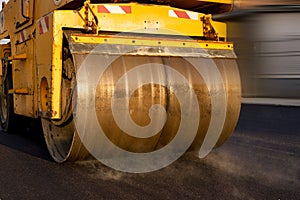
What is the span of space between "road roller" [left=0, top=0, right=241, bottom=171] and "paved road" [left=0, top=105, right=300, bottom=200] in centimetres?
24

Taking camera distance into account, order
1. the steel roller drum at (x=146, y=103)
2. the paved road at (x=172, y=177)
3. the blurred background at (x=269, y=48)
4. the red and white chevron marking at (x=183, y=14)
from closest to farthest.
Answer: the paved road at (x=172, y=177)
the steel roller drum at (x=146, y=103)
the red and white chevron marking at (x=183, y=14)
the blurred background at (x=269, y=48)

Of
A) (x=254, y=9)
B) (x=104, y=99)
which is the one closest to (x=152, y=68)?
(x=104, y=99)

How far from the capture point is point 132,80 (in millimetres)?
4465

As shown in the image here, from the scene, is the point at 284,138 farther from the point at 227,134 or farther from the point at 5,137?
the point at 5,137

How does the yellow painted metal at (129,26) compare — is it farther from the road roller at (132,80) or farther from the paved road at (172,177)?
the paved road at (172,177)

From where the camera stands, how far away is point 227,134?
5215 millimetres

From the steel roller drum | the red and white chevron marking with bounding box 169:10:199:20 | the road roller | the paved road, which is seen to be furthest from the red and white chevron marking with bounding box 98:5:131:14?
the paved road

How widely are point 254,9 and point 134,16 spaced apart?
8.63 m

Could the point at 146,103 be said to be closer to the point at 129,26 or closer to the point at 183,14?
the point at 129,26

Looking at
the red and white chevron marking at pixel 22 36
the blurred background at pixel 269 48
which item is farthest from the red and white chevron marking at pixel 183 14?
the blurred background at pixel 269 48

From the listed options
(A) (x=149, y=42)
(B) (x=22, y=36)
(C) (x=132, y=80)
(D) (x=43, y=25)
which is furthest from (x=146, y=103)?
(B) (x=22, y=36)

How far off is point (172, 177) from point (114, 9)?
184 centimetres

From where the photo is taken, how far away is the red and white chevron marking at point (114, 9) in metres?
4.61

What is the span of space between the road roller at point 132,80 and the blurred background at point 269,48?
299 inches
